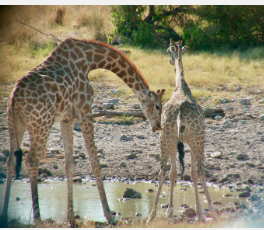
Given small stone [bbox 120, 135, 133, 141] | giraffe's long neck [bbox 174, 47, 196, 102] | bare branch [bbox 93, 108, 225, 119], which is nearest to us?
giraffe's long neck [bbox 174, 47, 196, 102]

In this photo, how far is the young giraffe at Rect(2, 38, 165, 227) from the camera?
437 cm

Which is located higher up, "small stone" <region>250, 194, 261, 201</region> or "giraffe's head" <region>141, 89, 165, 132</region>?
"giraffe's head" <region>141, 89, 165, 132</region>

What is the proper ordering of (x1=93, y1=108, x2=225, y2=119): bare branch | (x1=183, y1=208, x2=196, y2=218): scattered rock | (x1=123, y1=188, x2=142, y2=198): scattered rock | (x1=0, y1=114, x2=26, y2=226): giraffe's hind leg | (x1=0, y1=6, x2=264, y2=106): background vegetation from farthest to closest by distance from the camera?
1. (x1=0, y1=6, x2=264, y2=106): background vegetation
2. (x1=93, y1=108, x2=225, y2=119): bare branch
3. (x1=123, y1=188, x2=142, y2=198): scattered rock
4. (x1=183, y1=208, x2=196, y2=218): scattered rock
5. (x1=0, y1=114, x2=26, y2=226): giraffe's hind leg

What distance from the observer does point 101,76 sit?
1188cm

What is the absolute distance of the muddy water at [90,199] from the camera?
5.39 metres

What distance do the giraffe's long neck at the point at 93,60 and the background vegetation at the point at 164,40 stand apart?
3411mm

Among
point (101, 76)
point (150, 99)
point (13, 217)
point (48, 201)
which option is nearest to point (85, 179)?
point (48, 201)

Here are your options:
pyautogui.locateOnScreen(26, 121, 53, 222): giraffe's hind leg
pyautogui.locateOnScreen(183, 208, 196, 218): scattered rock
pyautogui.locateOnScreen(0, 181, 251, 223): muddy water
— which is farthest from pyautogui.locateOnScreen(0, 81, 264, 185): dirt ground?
pyautogui.locateOnScreen(26, 121, 53, 222): giraffe's hind leg

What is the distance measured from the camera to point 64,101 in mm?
4832

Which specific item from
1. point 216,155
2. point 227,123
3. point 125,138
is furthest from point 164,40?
point 216,155

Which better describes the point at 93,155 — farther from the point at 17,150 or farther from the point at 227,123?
the point at 227,123

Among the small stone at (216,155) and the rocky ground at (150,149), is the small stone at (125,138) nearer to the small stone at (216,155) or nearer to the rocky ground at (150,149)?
the rocky ground at (150,149)

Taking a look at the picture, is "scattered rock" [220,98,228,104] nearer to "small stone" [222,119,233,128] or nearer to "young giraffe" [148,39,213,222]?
"small stone" [222,119,233,128]

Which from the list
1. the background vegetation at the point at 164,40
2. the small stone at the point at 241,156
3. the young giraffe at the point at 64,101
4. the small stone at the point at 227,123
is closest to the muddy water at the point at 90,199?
the young giraffe at the point at 64,101
